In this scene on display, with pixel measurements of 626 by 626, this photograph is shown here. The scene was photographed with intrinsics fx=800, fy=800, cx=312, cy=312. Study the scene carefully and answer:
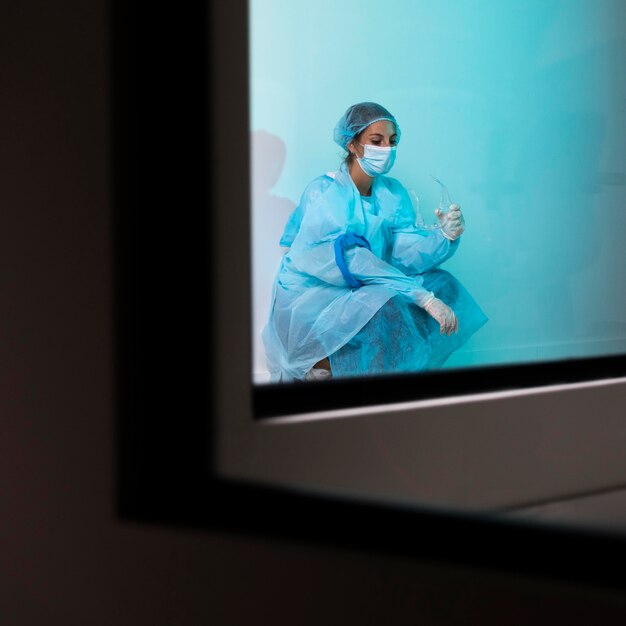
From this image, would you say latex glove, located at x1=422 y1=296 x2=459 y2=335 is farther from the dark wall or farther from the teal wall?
the dark wall

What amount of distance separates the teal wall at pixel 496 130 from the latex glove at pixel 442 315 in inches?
2.6

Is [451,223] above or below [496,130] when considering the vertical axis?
below

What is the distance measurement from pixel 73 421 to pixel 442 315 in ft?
4.50

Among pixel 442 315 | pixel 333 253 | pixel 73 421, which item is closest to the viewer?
pixel 73 421

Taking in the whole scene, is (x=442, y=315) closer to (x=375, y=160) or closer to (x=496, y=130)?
(x=375, y=160)

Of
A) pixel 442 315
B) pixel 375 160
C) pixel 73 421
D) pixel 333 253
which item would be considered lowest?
A: pixel 73 421

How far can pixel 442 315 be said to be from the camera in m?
1.97

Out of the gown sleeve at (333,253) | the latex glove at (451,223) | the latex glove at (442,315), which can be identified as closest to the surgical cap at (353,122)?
the gown sleeve at (333,253)

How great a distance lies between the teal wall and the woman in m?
0.05

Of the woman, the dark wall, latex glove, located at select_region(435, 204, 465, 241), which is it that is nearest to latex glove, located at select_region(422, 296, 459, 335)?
the woman

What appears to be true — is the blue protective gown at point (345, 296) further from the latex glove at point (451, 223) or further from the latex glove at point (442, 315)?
the latex glove at point (451, 223)

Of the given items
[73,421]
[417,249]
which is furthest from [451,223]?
[73,421]

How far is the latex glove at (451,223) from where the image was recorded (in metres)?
2.10

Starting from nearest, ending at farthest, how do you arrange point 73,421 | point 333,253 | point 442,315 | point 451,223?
point 73,421
point 333,253
point 442,315
point 451,223
